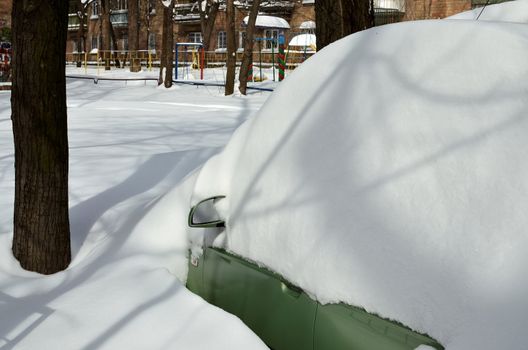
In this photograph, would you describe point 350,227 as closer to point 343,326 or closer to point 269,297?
point 343,326

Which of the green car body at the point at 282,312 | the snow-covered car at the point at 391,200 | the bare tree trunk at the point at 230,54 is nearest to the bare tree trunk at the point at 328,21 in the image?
the snow-covered car at the point at 391,200

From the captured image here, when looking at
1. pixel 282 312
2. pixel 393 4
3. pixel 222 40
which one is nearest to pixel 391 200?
pixel 282 312

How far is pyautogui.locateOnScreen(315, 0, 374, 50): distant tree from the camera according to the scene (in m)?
6.29

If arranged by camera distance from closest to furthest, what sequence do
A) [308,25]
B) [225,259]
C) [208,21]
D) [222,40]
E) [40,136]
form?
1. [225,259]
2. [40,136]
3. [308,25]
4. [208,21]
5. [222,40]

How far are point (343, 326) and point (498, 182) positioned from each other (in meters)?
0.68

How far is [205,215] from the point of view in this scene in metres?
3.51

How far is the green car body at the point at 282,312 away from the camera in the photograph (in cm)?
215

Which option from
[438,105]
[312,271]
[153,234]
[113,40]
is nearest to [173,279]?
[153,234]

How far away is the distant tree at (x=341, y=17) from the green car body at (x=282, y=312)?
11.1 ft

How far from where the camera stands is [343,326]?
7.54 feet

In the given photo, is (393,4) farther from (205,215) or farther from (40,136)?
(205,215)

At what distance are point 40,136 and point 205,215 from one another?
165 centimetres

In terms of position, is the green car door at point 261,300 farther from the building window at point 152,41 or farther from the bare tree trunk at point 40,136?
the building window at point 152,41

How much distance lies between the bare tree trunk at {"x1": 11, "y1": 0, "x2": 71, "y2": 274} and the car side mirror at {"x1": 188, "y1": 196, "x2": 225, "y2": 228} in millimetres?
1527
